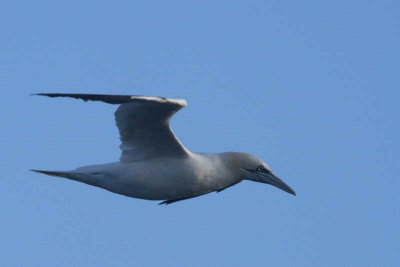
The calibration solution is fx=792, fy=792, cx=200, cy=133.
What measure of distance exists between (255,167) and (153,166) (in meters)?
2.74

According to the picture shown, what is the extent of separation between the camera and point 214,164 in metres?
19.7

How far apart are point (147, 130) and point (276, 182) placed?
3.84 meters

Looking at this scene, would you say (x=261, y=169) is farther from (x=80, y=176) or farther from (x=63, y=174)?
(x=63, y=174)

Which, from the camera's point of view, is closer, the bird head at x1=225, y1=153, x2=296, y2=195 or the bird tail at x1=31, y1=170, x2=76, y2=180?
the bird tail at x1=31, y1=170, x2=76, y2=180

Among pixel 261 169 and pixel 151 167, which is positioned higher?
pixel 261 169

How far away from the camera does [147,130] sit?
1922cm

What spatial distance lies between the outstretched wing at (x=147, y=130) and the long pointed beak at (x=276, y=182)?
247 cm

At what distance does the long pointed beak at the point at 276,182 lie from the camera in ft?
67.5

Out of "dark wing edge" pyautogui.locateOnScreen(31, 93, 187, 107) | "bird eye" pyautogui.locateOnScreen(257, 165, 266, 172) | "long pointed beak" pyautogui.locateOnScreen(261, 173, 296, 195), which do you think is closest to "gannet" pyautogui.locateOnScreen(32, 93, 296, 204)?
"bird eye" pyautogui.locateOnScreen(257, 165, 266, 172)

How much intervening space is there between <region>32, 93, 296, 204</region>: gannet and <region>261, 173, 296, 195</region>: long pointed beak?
1.30 m

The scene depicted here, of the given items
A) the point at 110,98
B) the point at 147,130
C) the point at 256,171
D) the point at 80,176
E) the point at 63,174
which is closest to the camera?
the point at 110,98

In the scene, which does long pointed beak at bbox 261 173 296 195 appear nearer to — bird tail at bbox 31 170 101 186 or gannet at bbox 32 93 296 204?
gannet at bbox 32 93 296 204

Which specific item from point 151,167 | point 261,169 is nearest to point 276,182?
point 261,169

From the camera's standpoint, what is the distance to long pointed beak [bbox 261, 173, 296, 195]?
67.5 feet
